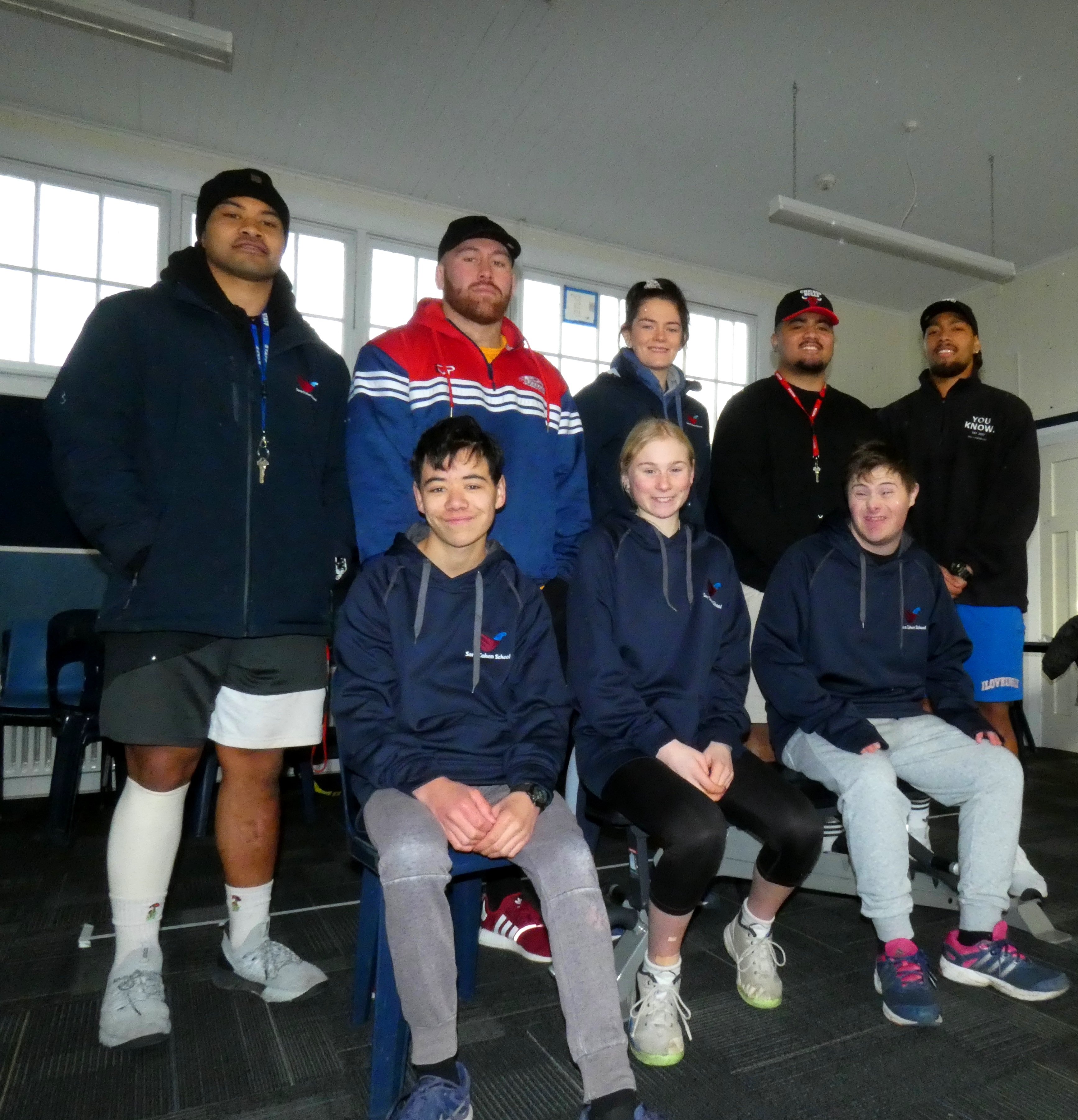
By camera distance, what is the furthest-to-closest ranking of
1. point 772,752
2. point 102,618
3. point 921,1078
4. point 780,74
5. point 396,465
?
1. point 780,74
2. point 772,752
3. point 396,465
4. point 102,618
5. point 921,1078

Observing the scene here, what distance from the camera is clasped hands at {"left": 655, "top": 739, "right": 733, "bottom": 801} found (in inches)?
58.9

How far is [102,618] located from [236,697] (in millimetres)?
270

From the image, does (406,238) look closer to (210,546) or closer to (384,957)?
(210,546)

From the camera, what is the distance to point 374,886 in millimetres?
1427

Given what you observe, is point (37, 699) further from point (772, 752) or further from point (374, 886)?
point (772, 752)

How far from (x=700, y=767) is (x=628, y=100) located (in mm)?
3390

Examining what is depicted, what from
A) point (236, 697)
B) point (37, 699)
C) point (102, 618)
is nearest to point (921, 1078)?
point (236, 697)

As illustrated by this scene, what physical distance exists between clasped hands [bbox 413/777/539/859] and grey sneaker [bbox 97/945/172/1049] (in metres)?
0.63

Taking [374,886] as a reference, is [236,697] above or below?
above

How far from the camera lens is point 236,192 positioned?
164 cm

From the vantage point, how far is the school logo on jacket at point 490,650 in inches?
57.8

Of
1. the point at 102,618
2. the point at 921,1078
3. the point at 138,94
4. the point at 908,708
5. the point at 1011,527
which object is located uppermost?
the point at 138,94

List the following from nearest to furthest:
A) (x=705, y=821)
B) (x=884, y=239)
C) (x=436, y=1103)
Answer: (x=436, y=1103) < (x=705, y=821) < (x=884, y=239)

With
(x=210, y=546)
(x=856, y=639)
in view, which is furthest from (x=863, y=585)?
(x=210, y=546)
